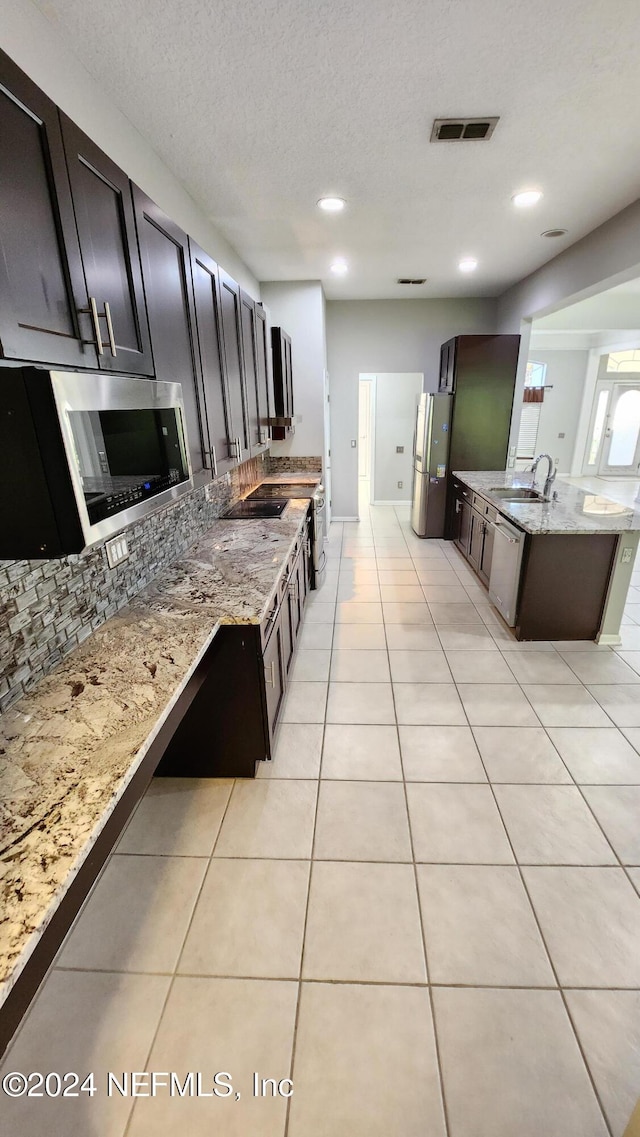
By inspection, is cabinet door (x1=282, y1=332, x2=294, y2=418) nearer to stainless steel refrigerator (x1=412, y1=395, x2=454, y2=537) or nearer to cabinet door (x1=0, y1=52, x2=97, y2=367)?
stainless steel refrigerator (x1=412, y1=395, x2=454, y2=537)

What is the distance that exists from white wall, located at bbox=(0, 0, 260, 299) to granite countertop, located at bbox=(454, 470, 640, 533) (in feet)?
9.11

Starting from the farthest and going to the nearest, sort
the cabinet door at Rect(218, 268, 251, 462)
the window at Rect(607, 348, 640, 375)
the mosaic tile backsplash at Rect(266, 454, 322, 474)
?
the window at Rect(607, 348, 640, 375)
the mosaic tile backsplash at Rect(266, 454, 322, 474)
the cabinet door at Rect(218, 268, 251, 462)

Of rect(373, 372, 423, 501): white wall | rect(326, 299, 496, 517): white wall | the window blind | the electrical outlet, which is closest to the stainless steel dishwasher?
the electrical outlet

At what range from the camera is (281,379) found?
157 inches

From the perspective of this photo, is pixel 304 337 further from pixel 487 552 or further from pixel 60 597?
pixel 60 597

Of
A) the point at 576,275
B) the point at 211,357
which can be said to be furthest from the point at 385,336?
the point at 211,357

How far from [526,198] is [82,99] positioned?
2470 millimetres

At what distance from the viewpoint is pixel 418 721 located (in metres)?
2.57

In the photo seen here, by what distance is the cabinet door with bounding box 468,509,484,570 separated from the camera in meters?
4.34

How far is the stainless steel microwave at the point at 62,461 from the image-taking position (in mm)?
986

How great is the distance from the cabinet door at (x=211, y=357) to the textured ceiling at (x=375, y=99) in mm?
551

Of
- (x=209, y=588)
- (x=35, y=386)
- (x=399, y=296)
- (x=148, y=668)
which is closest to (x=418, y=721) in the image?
(x=209, y=588)

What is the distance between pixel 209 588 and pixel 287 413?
2608 millimetres

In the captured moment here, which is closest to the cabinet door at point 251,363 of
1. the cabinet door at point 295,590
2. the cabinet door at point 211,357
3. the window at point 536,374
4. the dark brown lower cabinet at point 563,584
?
the cabinet door at point 211,357
